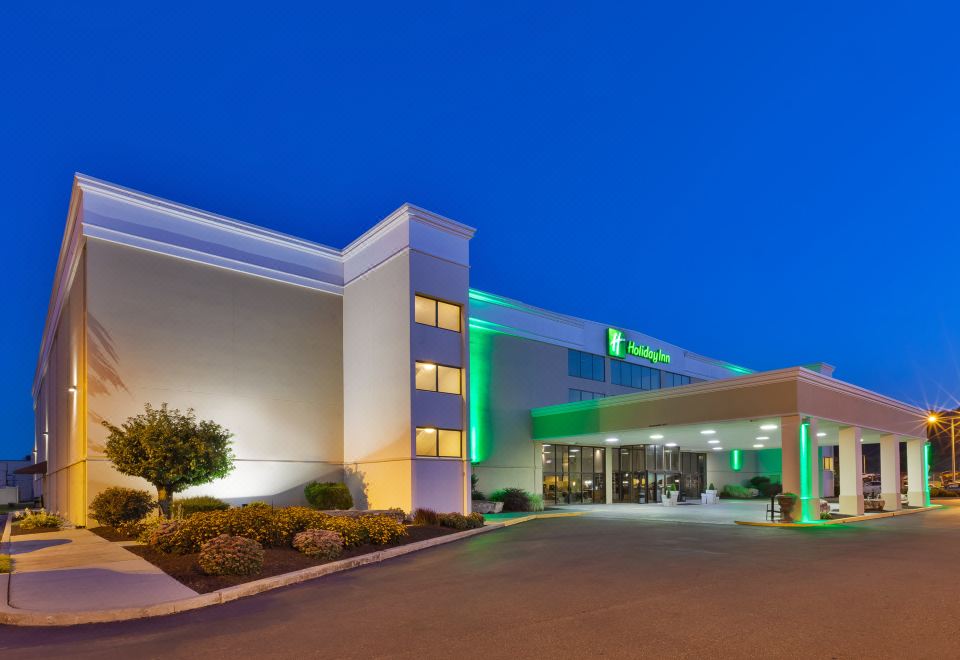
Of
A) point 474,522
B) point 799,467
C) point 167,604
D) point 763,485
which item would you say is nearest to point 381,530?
point 474,522

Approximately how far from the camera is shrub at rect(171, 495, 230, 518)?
2273 centimetres

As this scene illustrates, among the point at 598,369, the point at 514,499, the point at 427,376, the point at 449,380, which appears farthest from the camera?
the point at 598,369

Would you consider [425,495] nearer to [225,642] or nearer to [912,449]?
[225,642]

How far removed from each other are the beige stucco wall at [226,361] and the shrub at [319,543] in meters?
11.6

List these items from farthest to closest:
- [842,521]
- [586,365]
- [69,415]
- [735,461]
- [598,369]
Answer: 1. [735,461]
2. [598,369]
3. [586,365]
4. [69,415]
5. [842,521]

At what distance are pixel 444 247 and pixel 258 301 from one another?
26.3 feet

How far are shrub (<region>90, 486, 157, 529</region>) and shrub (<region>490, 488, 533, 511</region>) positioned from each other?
15757 millimetres

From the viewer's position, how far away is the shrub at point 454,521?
21.5 meters

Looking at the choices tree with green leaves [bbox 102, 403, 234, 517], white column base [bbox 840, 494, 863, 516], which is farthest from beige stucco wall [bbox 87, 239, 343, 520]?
white column base [bbox 840, 494, 863, 516]

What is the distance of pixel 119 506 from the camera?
824 inches

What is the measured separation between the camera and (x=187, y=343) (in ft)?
83.4

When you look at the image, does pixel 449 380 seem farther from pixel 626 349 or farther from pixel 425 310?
pixel 626 349

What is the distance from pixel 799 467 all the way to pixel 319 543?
17.9m

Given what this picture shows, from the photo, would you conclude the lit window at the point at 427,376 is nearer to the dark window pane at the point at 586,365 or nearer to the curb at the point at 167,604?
the curb at the point at 167,604
